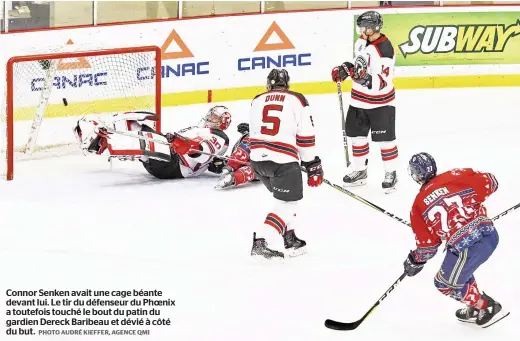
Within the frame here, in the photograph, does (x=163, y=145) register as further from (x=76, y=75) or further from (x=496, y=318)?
(x=496, y=318)

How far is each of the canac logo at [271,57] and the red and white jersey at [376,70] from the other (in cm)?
230

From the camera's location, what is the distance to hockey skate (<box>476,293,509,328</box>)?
5.00 metres

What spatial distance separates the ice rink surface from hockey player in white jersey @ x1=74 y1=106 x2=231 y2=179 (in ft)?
0.33

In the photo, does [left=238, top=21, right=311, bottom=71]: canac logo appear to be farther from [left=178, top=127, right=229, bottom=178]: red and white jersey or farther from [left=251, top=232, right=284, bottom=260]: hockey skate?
[left=251, top=232, right=284, bottom=260]: hockey skate

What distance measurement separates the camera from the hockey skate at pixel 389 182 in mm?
7398

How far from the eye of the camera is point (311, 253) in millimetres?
6164

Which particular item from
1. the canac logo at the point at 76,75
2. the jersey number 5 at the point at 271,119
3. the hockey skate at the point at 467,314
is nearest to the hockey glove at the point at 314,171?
the jersey number 5 at the point at 271,119

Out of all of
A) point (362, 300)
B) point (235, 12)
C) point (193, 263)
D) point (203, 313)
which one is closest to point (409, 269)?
point (362, 300)

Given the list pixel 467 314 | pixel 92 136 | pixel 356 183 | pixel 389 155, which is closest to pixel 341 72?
pixel 389 155

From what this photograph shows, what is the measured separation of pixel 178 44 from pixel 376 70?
2.41 m

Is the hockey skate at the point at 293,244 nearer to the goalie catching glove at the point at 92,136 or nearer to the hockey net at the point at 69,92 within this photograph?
the goalie catching glove at the point at 92,136

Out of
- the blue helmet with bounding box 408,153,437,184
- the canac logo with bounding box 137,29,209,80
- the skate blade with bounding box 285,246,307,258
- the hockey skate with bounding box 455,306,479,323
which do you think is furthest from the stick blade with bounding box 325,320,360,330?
the canac logo with bounding box 137,29,209,80

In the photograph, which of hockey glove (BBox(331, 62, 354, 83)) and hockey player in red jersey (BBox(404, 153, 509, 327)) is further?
hockey glove (BBox(331, 62, 354, 83))

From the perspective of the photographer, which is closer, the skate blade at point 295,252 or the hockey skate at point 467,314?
the hockey skate at point 467,314
